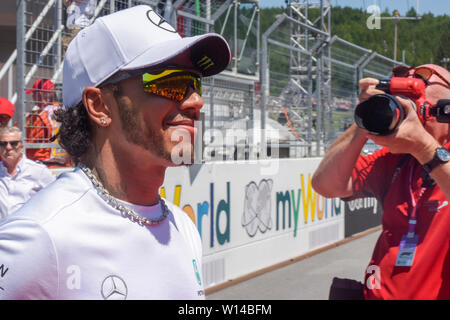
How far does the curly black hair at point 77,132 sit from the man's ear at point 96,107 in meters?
0.06

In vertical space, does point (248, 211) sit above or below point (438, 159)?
below

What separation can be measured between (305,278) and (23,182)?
332 centimetres

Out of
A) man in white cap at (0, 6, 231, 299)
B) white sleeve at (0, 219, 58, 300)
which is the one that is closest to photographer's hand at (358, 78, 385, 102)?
man in white cap at (0, 6, 231, 299)

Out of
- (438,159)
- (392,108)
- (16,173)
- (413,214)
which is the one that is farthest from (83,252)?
(16,173)

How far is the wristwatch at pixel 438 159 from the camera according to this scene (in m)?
1.77

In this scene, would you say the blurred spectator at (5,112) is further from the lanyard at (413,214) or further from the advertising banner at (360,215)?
the advertising banner at (360,215)

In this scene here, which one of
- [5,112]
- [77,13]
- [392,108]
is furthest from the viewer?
[5,112]

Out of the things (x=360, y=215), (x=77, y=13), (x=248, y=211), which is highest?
(x=77, y=13)

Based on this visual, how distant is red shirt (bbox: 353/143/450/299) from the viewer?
1.92 m

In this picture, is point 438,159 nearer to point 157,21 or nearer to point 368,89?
point 368,89

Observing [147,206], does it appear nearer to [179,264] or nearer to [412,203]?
[179,264]

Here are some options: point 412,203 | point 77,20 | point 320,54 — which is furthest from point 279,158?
point 412,203

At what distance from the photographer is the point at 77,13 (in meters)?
4.69
